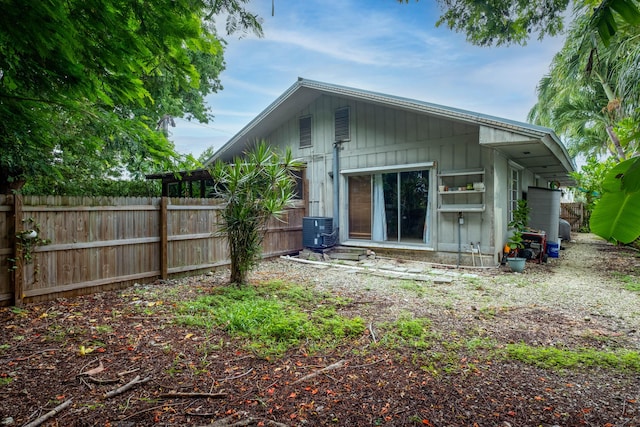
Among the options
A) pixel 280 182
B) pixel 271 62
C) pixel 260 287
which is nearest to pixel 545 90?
pixel 271 62

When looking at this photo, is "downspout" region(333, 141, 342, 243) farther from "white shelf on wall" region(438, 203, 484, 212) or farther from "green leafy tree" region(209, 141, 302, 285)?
"green leafy tree" region(209, 141, 302, 285)

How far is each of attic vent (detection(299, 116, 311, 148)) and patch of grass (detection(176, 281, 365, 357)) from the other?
600cm

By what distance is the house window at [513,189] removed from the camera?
862 cm

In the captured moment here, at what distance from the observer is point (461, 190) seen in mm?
7418

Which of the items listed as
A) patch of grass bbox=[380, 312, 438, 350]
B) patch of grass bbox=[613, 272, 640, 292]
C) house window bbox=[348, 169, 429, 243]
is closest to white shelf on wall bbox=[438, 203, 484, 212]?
house window bbox=[348, 169, 429, 243]

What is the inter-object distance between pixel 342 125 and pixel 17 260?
24.7ft

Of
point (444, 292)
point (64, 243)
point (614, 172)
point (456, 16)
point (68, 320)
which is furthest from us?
point (444, 292)

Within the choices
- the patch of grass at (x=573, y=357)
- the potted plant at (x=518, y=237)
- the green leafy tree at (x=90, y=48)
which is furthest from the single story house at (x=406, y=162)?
the green leafy tree at (x=90, y=48)

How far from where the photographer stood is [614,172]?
2.42ft

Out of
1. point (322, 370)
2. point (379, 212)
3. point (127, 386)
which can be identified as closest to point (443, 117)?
point (379, 212)

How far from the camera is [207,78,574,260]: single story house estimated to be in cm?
720

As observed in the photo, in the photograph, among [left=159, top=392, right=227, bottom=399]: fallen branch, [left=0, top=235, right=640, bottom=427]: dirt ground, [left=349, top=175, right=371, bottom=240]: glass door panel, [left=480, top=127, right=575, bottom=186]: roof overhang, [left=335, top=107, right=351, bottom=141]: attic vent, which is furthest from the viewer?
[left=335, top=107, right=351, bottom=141]: attic vent

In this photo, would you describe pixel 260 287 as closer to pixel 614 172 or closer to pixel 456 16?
pixel 456 16

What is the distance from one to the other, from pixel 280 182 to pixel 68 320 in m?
3.35
